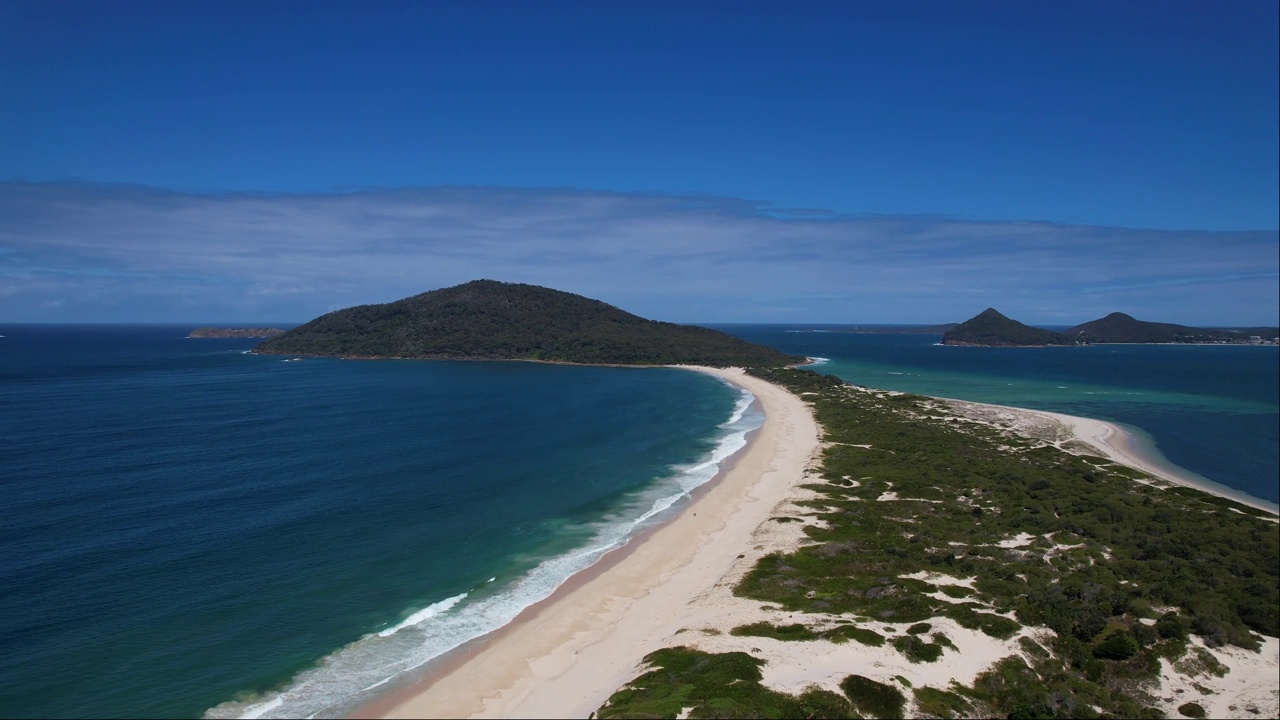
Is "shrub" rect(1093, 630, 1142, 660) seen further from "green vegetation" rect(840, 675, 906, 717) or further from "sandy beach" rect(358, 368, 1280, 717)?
"green vegetation" rect(840, 675, 906, 717)

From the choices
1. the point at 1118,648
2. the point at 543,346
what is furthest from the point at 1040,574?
the point at 543,346

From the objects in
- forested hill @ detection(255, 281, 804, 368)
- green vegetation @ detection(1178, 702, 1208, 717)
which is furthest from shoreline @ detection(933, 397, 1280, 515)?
forested hill @ detection(255, 281, 804, 368)

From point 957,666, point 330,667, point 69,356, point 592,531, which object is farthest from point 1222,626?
point 69,356

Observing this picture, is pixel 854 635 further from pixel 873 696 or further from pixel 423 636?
pixel 423 636

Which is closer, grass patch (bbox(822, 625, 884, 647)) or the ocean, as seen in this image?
grass patch (bbox(822, 625, 884, 647))

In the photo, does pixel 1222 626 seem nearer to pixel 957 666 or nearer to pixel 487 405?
pixel 957 666
